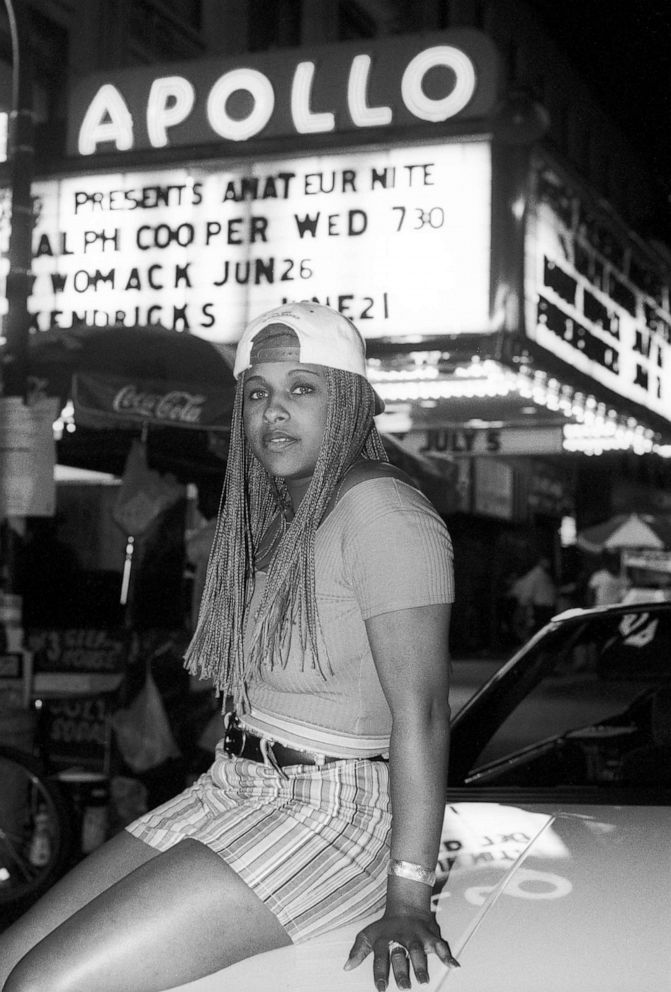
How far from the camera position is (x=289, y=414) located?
7.83 ft

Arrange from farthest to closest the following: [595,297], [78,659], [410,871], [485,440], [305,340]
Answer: [485,440], [595,297], [78,659], [305,340], [410,871]

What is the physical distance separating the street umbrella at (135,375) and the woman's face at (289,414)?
3.90 meters

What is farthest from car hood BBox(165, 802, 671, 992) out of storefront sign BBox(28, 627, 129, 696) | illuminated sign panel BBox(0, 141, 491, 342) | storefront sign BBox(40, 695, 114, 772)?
illuminated sign panel BBox(0, 141, 491, 342)

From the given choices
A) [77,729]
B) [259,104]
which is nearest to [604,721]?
[77,729]

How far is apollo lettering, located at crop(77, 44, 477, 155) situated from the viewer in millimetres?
9234

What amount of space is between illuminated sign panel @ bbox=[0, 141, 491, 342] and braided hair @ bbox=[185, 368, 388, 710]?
262 inches

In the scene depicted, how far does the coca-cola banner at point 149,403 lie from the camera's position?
639 cm

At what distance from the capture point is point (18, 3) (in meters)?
7.17

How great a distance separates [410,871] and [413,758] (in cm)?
17

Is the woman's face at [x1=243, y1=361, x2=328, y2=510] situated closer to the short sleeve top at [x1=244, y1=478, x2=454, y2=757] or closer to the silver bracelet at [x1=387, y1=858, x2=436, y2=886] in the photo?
the short sleeve top at [x1=244, y1=478, x2=454, y2=757]

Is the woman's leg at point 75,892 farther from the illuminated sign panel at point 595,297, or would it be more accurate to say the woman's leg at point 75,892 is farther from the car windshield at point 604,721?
the illuminated sign panel at point 595,297

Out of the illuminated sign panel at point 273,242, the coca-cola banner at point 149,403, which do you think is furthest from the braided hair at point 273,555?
the illuminated sign panel at point 273,242

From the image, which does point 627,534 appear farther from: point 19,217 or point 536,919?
point 536,919

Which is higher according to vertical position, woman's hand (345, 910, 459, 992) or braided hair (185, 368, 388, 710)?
braided hair (185, 368, 388, 710)
